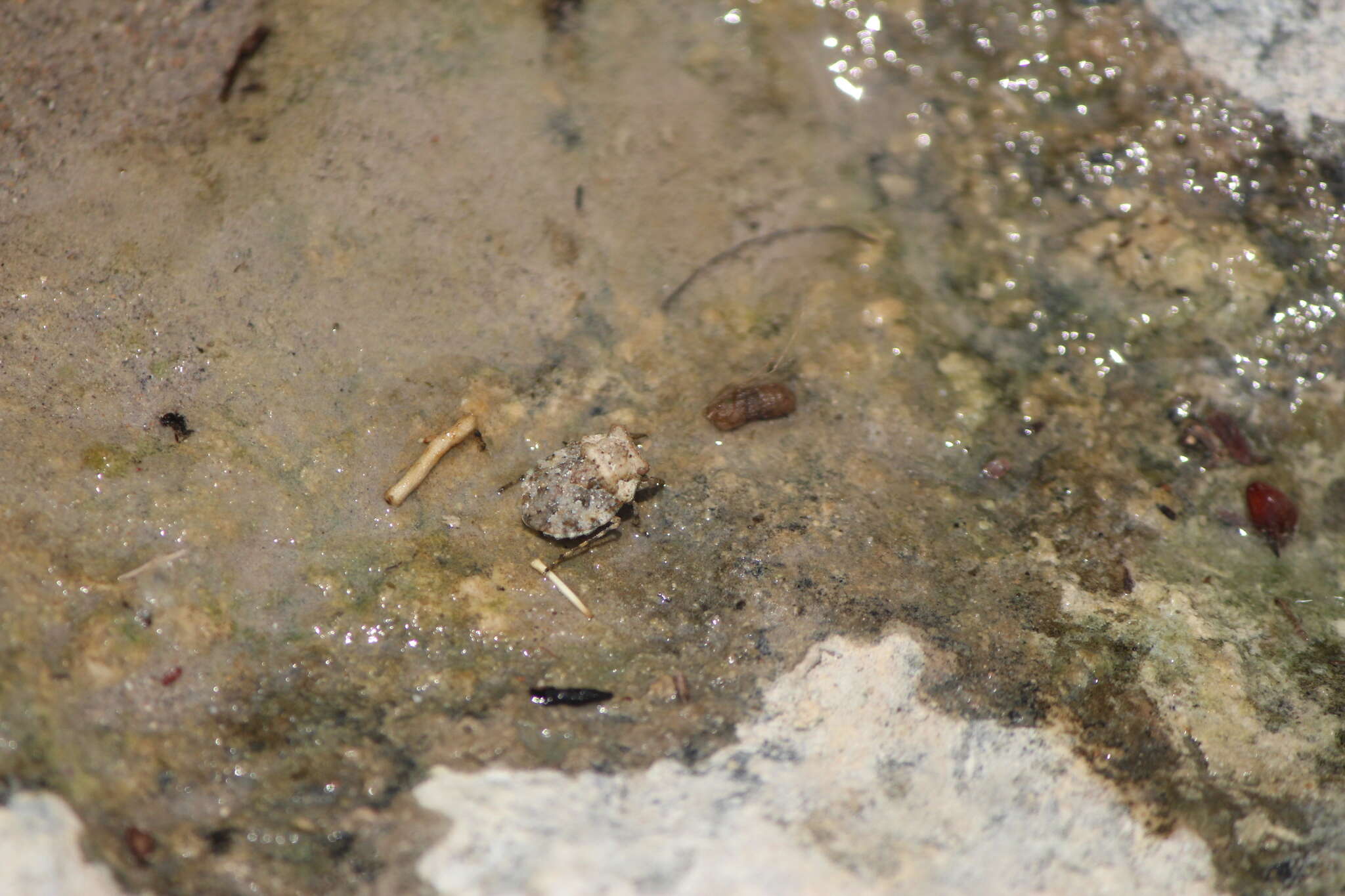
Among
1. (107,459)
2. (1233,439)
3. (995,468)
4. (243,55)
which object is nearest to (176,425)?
(107,459)

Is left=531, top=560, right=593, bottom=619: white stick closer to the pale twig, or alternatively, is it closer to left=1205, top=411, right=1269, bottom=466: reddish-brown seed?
the pale twig

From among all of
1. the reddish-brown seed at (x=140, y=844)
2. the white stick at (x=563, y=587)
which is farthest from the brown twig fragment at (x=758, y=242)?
the reddish-brown seed at (x=140, y=844)

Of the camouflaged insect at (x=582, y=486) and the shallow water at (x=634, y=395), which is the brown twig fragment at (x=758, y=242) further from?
the camouflaged insect at (x=582, y=486)

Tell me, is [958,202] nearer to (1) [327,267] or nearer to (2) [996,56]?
(2) [996,56]

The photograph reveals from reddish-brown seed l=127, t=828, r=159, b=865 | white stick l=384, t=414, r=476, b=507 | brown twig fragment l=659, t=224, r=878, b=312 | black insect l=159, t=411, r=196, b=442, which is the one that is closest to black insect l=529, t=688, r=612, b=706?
white stick l=384, t=414, r=476, b=507

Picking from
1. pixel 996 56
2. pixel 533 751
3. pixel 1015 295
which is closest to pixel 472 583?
pixel 533 751
